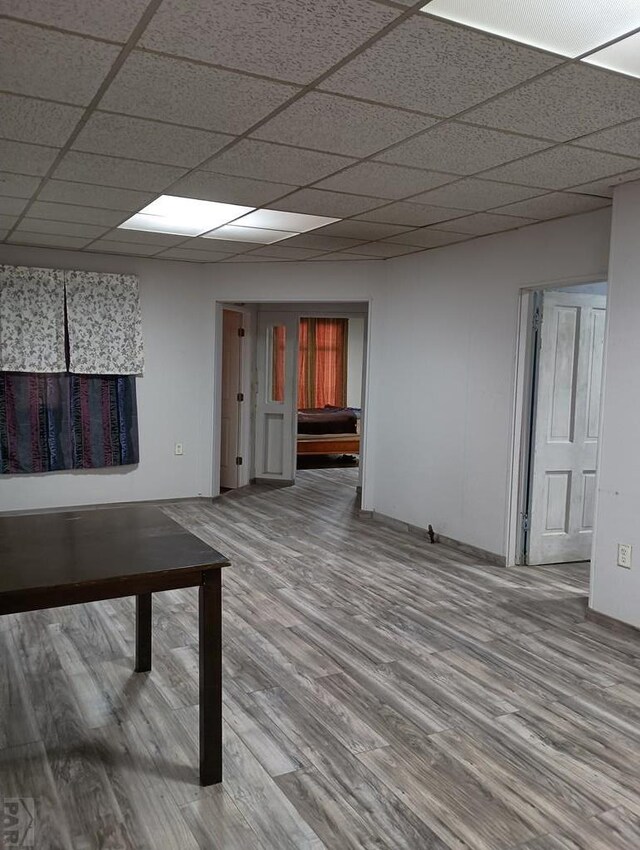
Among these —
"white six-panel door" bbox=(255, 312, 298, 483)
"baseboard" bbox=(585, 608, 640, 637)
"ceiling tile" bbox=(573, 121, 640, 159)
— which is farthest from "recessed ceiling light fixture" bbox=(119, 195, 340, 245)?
"baseboard" bbox=(585, 608, 640, 637)

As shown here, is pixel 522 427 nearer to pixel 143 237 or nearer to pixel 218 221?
pixel 218 221

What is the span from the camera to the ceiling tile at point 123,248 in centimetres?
550

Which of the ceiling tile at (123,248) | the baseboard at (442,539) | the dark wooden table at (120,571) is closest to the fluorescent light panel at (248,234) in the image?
the ceiling tile at (123,248)

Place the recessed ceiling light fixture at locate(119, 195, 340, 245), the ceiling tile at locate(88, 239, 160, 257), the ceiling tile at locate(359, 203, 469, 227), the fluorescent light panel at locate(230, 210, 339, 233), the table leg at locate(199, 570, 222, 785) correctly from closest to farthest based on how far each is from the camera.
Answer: the table leg at locate(199, 570, 222, 785)
the ceiling tile at locate(359, 203, 469, 227)
the recessed ceiling light fixture at locate(119, 195, 340, 245)
the fluorescent light panel at locate(230, 210, 339, 233)
the ceiling tile at locate(88, 239, 160, 257)

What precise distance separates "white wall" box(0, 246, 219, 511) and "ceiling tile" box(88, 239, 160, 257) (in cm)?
21

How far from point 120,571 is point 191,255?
4468mm

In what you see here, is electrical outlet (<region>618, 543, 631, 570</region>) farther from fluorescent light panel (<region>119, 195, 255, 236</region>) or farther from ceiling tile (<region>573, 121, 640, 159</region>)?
fluorescent light panel (<region>119, 195, 255, 236</region>)

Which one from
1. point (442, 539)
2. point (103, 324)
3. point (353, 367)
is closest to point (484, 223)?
point (442, 539)

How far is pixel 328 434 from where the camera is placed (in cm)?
985

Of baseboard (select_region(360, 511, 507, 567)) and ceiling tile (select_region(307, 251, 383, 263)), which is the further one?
ceiling tile (select_region(307, 251, 383, 263))

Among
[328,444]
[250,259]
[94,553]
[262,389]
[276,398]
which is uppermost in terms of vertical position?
[250,259]

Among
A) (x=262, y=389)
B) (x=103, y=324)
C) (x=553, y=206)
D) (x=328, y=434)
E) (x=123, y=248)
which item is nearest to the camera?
(x=553, y=206)

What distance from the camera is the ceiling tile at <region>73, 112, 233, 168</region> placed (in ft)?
9.11

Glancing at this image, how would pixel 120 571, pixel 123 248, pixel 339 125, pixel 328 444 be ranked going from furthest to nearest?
pixel 328 444 → pixel 123 248 → pixel 339 125 → pixel 120 571
